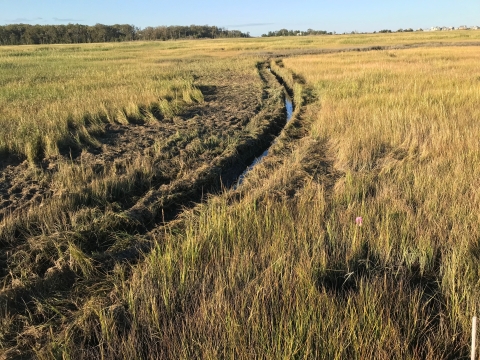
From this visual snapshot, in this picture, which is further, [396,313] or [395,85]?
[395,85]

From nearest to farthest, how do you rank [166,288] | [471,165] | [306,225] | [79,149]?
[166,288]
[306,225]
[471,165]
[79,149]

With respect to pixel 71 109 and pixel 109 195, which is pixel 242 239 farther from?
pixel 71 109

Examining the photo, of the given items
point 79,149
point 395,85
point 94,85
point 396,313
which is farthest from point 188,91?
point 396,313

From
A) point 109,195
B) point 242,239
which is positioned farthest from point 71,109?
point 242,239

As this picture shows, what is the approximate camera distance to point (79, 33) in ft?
318

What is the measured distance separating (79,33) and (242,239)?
359ft

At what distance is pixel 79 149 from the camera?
7.29m

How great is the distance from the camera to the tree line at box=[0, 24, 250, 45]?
87750 millimetres

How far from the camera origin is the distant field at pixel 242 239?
2324 mm

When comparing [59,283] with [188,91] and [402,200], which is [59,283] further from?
[188,91]

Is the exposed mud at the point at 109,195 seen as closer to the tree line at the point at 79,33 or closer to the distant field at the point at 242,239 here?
the distant field at the point at 242,239

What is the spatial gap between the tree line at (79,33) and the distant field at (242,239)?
97.1 m

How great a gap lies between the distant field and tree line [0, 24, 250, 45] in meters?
97.1

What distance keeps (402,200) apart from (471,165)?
174 cm
